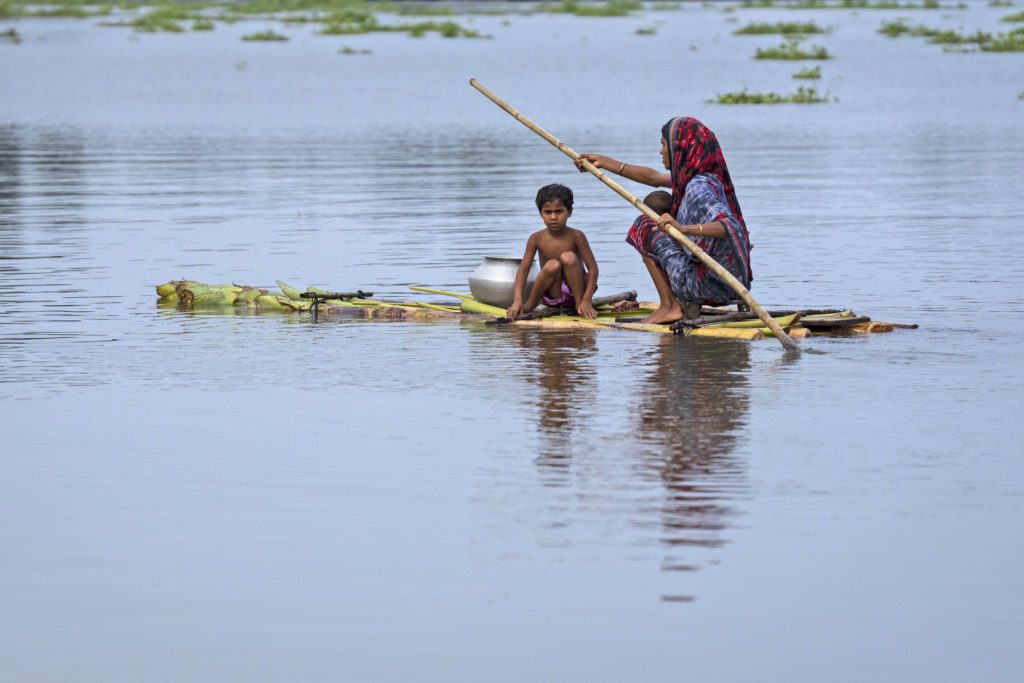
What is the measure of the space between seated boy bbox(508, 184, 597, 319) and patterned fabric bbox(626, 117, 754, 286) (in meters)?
0.56

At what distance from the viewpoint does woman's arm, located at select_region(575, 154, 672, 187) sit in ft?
30.7

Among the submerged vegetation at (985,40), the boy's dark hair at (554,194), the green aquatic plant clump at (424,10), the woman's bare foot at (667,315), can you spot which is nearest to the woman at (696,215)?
the woman's bare foot at (667,315)

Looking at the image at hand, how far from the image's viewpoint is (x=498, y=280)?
398 inches

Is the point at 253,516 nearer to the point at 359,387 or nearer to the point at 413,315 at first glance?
the point at 359,387

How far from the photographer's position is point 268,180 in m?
20.0

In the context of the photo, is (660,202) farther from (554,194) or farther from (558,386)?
(558,386)

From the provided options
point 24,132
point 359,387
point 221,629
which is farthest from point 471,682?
point 24,132

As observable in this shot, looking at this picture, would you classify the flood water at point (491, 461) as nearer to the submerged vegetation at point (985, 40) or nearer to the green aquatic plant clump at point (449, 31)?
the submerged vegetation at point (985, 40)

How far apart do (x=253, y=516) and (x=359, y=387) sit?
225cm

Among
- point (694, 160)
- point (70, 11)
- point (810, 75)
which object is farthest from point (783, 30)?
point (694, 160)

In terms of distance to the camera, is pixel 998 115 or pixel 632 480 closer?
pixel 632 480

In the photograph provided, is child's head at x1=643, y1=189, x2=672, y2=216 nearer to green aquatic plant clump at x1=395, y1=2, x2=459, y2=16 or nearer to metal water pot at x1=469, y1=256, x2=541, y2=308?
metal water pot at x1=469, y1=256, x2=541, y2=308

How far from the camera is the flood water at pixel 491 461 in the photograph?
4.91 metres

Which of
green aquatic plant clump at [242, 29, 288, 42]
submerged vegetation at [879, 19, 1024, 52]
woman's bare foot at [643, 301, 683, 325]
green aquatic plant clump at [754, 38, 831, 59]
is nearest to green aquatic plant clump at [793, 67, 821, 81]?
green aquatic plant clump at [754, 38, 831, 59]
